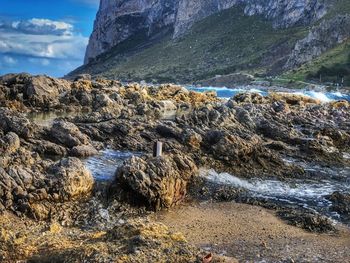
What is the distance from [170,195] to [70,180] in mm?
3595

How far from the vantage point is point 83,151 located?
25828mm

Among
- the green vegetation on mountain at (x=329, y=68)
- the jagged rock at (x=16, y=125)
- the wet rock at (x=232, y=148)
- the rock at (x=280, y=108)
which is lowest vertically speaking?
the wet rock at (x=232, y=148)

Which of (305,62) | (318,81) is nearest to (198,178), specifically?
(318,81)

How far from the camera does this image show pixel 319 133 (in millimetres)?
37094

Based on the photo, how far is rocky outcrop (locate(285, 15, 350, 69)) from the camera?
15900cm

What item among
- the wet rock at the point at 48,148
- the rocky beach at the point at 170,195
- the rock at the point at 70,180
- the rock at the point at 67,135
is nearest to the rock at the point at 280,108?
the rocky beach at the point at 170,195

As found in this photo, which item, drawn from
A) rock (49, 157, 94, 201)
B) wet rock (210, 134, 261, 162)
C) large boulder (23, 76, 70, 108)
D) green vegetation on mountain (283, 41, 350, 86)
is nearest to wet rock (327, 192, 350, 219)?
wet rock (210, 134, 261, 162)

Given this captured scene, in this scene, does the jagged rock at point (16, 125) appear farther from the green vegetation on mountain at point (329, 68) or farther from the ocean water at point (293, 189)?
the green vegetation on mountain at point (329, 68)

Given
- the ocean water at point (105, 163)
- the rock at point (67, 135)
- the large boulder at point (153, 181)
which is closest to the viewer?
the large boulder at point (153, 181)

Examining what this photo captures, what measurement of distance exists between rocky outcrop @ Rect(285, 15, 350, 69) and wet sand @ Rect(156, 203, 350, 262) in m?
148

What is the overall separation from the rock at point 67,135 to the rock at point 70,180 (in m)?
8.68

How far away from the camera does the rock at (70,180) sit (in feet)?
56.2

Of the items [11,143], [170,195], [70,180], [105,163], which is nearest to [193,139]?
[105,163]

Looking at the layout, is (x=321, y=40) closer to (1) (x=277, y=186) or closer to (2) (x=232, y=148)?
(2) (x=232, y=148)
